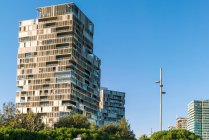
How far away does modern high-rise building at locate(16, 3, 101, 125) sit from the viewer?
151 metres

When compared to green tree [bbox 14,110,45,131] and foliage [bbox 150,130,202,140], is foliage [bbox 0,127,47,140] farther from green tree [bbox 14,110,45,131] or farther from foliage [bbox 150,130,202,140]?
green tree [bbox 14,110,45,131]

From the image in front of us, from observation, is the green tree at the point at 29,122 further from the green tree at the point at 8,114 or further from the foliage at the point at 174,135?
the foliage at the point at 174,135

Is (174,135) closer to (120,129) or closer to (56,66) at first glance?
(120,129)

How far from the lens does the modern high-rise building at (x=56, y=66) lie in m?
151

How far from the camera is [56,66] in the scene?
156 m

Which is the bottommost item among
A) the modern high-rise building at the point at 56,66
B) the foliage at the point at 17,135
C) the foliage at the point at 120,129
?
the foliage at the point at 17,135

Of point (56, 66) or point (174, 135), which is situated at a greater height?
point (56, 66)

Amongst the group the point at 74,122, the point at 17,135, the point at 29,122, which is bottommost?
the point at 17,135

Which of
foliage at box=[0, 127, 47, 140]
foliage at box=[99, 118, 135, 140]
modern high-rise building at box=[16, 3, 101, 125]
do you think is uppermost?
modern high-rise building at box=[16, 3, 101, 125]

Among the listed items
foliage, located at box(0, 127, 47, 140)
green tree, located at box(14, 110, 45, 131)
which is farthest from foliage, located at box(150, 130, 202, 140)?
green tree, located at box(14, 110, 45, 131)

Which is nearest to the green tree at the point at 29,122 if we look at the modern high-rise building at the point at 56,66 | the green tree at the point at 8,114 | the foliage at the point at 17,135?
the green tree at the point at 8,114

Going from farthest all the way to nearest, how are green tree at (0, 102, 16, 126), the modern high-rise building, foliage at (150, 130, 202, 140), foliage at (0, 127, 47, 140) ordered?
1. the modern high-rise building
2. green tree at (0, 102, 16, 126)
3. foliage at (150, 130, 202, 140)
4. foliage at (0, 127, 47, 140)

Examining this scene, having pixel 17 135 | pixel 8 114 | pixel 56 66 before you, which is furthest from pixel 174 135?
pixel 56 66

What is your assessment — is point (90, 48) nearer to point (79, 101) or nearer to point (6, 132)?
point (79, 101)
